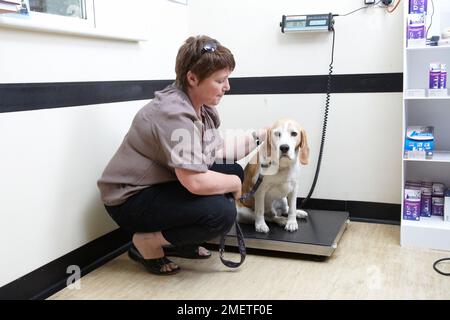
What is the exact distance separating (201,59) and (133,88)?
639 mm

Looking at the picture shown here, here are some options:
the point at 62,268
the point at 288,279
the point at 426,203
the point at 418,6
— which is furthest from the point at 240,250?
the point at 418,6

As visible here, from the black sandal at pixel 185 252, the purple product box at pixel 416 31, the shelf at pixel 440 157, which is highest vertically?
the purple product box at pixel 416 31

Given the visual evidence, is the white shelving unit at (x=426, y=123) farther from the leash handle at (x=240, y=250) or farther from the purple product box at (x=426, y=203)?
the leash handle at (x=240, y=250)

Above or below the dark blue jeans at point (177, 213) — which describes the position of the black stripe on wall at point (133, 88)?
above

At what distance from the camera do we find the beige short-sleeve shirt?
5.67 feet

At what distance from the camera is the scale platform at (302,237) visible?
2086 mm

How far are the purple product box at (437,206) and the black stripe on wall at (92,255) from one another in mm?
261

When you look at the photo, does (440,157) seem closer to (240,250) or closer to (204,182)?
(240,250)

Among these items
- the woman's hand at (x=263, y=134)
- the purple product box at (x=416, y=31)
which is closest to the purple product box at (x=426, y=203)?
the purple product box at (x=416, y=31)

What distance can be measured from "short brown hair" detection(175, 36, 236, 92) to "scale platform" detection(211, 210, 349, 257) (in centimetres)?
82

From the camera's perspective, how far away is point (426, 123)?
2.47 m

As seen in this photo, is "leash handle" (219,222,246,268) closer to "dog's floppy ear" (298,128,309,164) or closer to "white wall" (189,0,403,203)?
"dog's floppy ear" (298,128,309,164)

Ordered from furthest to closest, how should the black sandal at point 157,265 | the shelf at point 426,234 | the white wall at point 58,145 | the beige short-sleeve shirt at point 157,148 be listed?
the shelf at point 426,234 → the black sandal at point 157,265 → the beige short-sleeve shirt at point 157,148 → the white wall at point 58,145

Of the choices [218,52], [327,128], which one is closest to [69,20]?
[218,52]
